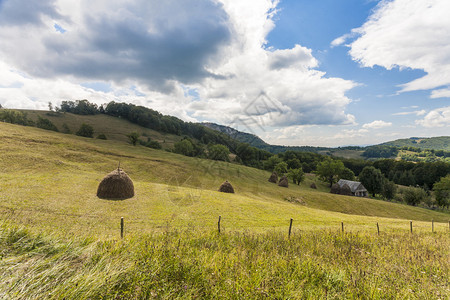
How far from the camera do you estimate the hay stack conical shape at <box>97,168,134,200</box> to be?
21.5m

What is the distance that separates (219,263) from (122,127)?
12211 centimetres

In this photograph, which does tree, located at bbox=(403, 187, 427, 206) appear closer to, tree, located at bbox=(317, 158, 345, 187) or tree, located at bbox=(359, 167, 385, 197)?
tree, located at bbox=(359, 167, 385, 197)

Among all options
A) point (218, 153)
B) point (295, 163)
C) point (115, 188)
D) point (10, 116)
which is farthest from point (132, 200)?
point (295, 163)

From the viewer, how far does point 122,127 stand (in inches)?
4309

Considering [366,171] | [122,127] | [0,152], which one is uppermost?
[122,127]

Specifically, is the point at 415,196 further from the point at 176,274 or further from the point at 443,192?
the point at 176,274

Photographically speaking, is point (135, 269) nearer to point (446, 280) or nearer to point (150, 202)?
point (446, 280)

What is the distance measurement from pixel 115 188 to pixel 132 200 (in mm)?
2550

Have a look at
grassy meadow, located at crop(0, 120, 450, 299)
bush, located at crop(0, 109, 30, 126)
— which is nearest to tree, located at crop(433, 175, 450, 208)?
grassy meadow, located at crop(0, 120, 450, 299)

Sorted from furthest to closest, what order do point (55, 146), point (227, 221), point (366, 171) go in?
point (366, 171) → point (55, 146) → point (227, 221)

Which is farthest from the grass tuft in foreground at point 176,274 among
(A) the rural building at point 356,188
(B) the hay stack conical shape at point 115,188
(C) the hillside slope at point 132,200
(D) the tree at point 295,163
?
(D) the tree at point 295,163

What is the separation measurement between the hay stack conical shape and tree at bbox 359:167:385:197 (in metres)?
81.4

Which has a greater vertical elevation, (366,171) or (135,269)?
(135,269)

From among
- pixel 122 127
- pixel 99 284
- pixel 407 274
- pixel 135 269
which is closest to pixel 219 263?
pixel 135 269
